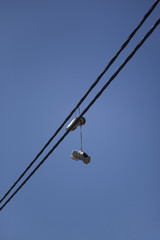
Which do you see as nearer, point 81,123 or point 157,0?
point 157,0

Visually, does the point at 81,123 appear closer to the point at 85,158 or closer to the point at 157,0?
the point at 85,158

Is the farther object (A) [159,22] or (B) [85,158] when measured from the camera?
(B) [85,158]

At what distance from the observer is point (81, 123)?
13.7 feet

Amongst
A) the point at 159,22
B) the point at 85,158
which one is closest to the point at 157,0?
the point at 159,22

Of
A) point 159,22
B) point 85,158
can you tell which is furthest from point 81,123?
point 159,22

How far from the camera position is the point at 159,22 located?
228cm

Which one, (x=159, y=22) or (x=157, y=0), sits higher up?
(x=157, y=0)

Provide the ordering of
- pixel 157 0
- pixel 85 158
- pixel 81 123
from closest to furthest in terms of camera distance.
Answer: pixel 157 0, pixel 81 123, pixel 85 158

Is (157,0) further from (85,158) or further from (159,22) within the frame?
(85,158)

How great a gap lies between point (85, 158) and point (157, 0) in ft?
10.8

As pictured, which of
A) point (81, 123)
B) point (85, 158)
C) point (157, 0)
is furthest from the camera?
point (85, 158)

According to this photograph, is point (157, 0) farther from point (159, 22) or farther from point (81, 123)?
point (81, 123)

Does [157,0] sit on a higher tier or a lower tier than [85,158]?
higher

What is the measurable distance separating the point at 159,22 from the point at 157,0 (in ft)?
0.71
